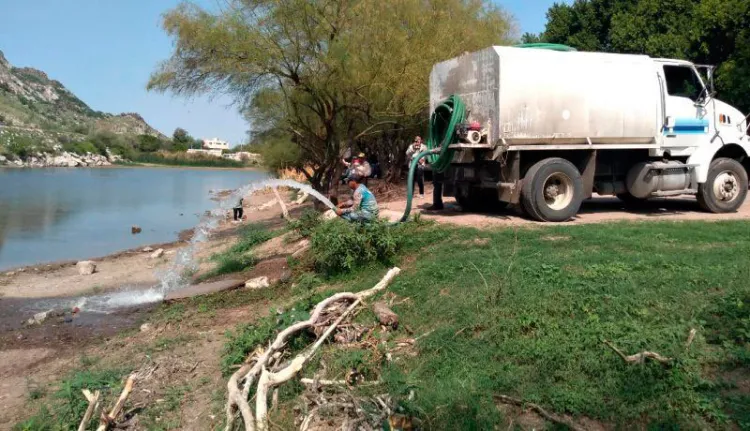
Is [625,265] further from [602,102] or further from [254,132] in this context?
[254,132]

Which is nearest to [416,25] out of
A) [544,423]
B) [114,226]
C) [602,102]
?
[602,102]

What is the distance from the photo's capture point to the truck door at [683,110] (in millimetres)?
12328

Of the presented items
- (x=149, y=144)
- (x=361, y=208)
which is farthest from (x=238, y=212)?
(x=149, y=144)

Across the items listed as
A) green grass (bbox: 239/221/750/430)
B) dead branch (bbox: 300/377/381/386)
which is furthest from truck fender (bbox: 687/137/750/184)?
dead branch (bbox: 300/377/381/386)

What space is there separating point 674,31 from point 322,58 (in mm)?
16534

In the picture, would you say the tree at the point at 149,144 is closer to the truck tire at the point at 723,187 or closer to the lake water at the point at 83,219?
the lake water at the point at 83,219

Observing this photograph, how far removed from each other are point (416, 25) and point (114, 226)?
59.2ft

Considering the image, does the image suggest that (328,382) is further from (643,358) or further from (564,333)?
(643,358)

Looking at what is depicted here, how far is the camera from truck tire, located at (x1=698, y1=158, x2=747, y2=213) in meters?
12.7

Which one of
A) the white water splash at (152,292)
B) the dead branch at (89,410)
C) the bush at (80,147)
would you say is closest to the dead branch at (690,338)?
the dead branch at (89,410)

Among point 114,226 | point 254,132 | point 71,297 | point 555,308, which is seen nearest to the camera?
point 555,308

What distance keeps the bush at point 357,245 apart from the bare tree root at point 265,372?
1777mm

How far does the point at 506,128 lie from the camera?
11211 millimetres

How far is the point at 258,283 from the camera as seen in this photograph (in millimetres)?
10969
